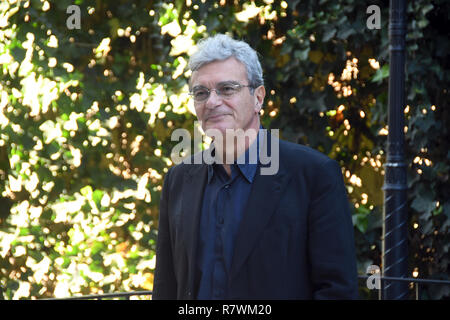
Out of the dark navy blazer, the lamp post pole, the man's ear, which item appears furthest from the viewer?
the lamp post pole

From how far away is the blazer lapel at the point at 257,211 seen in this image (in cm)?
224

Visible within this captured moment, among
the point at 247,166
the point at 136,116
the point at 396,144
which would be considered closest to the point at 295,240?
the point at 247,166

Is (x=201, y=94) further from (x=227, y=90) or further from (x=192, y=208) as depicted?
(x=192, y=208)

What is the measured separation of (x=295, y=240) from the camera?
7.33ft

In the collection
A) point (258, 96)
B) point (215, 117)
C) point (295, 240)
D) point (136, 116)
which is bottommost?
point (295, 240)

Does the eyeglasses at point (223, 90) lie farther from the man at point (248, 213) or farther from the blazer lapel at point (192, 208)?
the blazer lapel at point (192, 208)

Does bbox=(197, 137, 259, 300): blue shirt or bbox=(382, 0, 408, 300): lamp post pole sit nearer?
bbox=(197, 137, 259, 300): blue shirt

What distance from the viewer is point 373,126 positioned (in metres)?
6.09

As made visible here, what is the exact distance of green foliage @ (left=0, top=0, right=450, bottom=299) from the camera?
5.94m

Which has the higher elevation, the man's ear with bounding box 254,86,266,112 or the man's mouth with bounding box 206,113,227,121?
the man's ear with bounding box 254,86,266,112

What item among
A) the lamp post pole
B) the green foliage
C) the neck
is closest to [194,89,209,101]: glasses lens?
the neck

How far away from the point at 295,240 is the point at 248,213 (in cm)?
16

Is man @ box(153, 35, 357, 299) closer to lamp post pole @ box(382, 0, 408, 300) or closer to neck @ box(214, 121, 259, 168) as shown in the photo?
neck @ box(214, 121, 259, 168)
